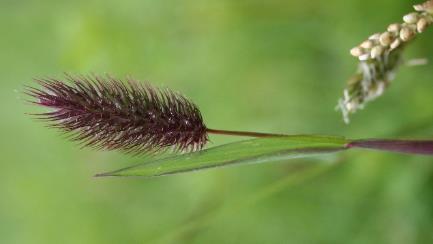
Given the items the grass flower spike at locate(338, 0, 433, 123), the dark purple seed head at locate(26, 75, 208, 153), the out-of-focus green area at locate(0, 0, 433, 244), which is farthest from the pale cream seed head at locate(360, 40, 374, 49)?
the out-of-focus green area at locate(0, 0, 433, 244)

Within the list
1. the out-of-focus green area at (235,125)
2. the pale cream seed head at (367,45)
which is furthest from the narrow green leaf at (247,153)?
the out-of-focus green area at (235,125)

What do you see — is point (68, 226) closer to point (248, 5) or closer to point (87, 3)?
point (87, 3)

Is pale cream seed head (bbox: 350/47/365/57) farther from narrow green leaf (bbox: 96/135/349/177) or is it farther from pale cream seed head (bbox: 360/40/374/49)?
narrow green leaf (bbox: 96/135/349/177)

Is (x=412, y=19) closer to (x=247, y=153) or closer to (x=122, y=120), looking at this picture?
(x=247, y=153)

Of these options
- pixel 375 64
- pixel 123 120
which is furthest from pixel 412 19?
pixel 123 120

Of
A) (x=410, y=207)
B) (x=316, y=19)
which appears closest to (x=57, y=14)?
(x=316, y=19)

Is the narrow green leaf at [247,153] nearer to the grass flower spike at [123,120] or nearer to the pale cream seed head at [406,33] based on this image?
the grass flower spike at [123,120]
